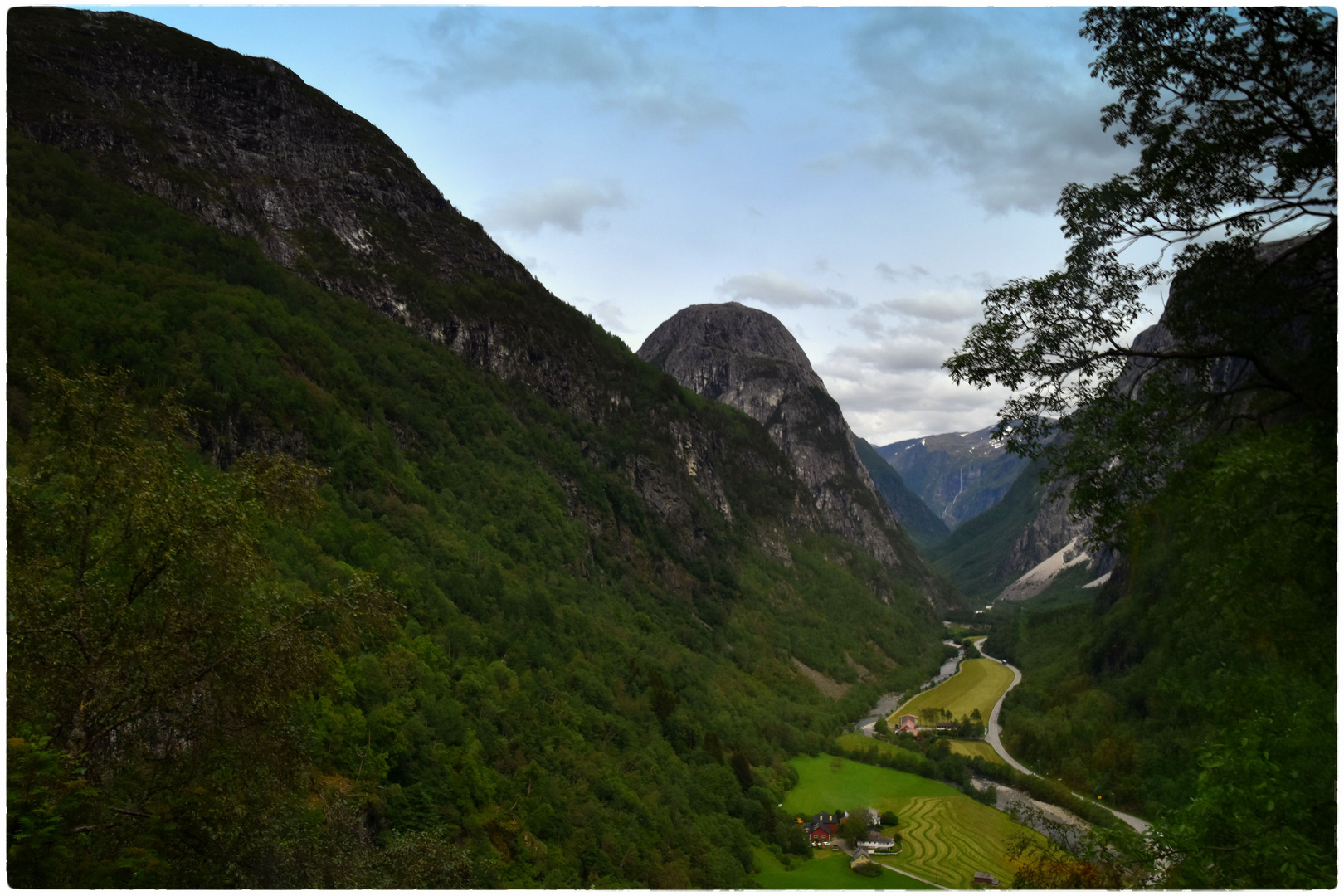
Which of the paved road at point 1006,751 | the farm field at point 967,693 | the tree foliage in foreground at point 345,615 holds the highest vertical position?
the tree foliage in foreground at point 345,615

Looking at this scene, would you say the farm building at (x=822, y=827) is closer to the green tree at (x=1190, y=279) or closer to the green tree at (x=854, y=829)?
the green tree at (x=854, y=829)

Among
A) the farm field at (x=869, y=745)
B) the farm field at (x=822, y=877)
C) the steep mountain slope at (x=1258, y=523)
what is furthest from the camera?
the farm field at (x=869, y=745)

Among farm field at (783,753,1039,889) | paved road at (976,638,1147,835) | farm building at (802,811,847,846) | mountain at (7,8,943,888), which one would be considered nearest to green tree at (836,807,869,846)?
farm building at (802,811,847,846)

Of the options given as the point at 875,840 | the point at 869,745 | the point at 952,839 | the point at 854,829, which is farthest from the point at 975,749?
the point at 875,840

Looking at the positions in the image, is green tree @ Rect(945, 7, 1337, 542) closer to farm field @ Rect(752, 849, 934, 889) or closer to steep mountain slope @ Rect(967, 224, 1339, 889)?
steep mountain slope @ Rect(967, 224, 1339, 889)

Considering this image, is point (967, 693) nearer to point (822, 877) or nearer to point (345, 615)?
point (822, 877)

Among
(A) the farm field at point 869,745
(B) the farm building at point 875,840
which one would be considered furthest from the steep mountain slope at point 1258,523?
(A) the farm field at point 869,745

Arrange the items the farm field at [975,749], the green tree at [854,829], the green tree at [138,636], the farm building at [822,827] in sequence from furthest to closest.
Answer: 1. the farm field at [975,749]
2. the farm building at [822,827]
3. the green tree at [854,829]
4. the green tree at [138,636]
